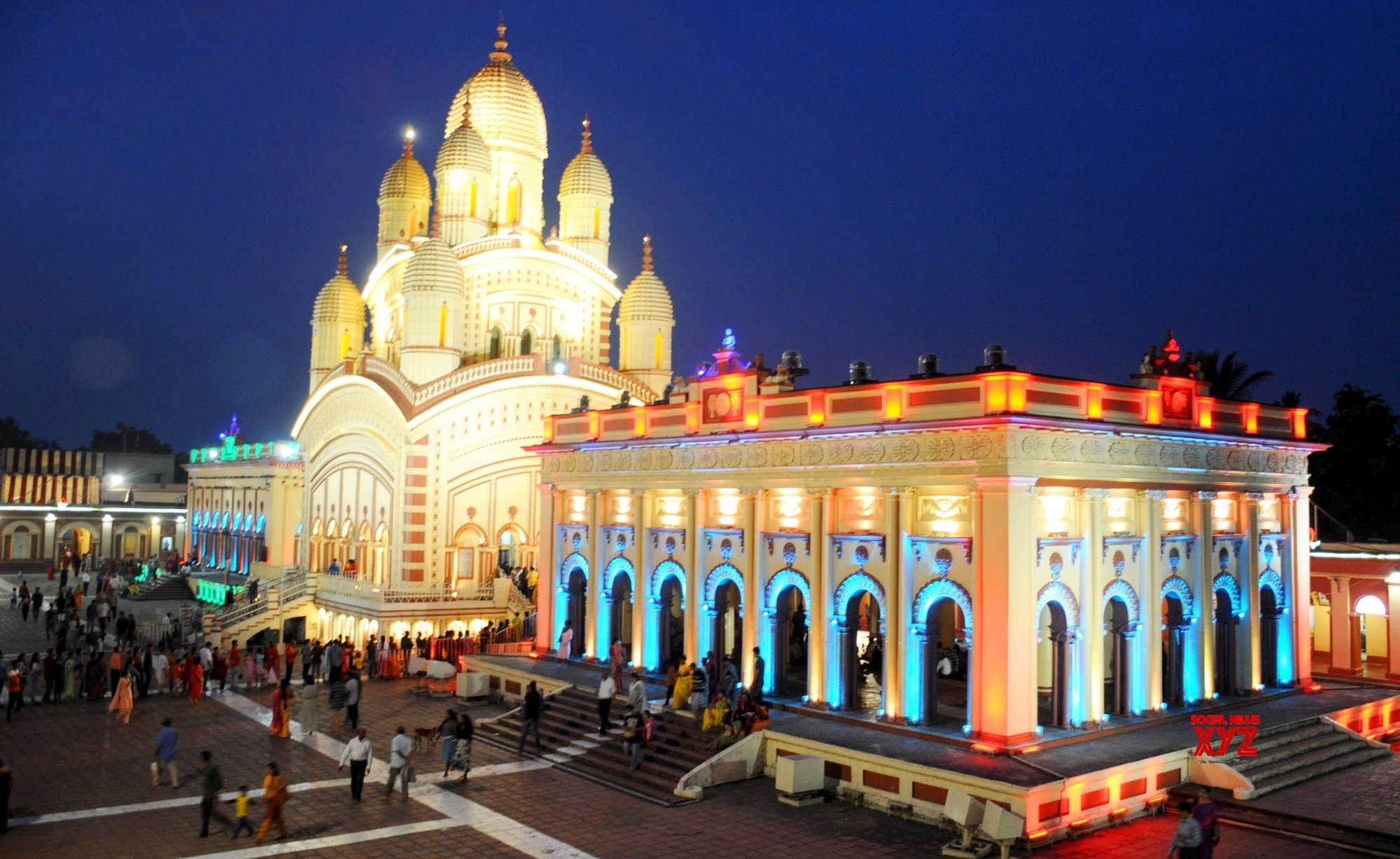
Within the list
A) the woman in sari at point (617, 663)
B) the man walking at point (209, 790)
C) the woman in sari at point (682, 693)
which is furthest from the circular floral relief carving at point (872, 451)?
the man walking at point (209, 790)

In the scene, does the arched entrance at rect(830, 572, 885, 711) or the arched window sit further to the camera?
the arched window

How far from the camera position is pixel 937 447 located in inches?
701

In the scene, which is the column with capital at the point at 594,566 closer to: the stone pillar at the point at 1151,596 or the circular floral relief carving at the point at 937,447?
the circular floral relief carving at the point at 937,447

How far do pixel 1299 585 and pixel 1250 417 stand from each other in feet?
12.9

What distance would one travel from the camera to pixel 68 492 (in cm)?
6431

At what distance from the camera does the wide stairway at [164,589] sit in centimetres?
4491

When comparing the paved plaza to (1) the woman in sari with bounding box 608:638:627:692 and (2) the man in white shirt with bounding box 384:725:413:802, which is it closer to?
(2) the man in white shirt with bounding box 384:725:413:802

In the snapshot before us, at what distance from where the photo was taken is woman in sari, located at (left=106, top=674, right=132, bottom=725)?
21484mm

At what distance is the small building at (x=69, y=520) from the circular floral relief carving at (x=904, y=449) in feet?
156

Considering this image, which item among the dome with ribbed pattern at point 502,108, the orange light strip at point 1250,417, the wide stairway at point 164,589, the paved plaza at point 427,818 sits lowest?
the paved plaza at point 427,818

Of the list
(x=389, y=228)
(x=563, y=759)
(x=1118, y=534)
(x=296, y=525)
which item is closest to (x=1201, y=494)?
(x=1118, y=534)

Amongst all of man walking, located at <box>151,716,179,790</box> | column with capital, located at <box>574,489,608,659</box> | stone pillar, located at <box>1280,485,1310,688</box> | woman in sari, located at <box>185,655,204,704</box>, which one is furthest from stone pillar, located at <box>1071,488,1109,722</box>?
woman in sari, located at <box>185,655,204,704</box>

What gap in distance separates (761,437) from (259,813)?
10.6 meters

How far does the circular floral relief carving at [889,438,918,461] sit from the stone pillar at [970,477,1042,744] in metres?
1.42
